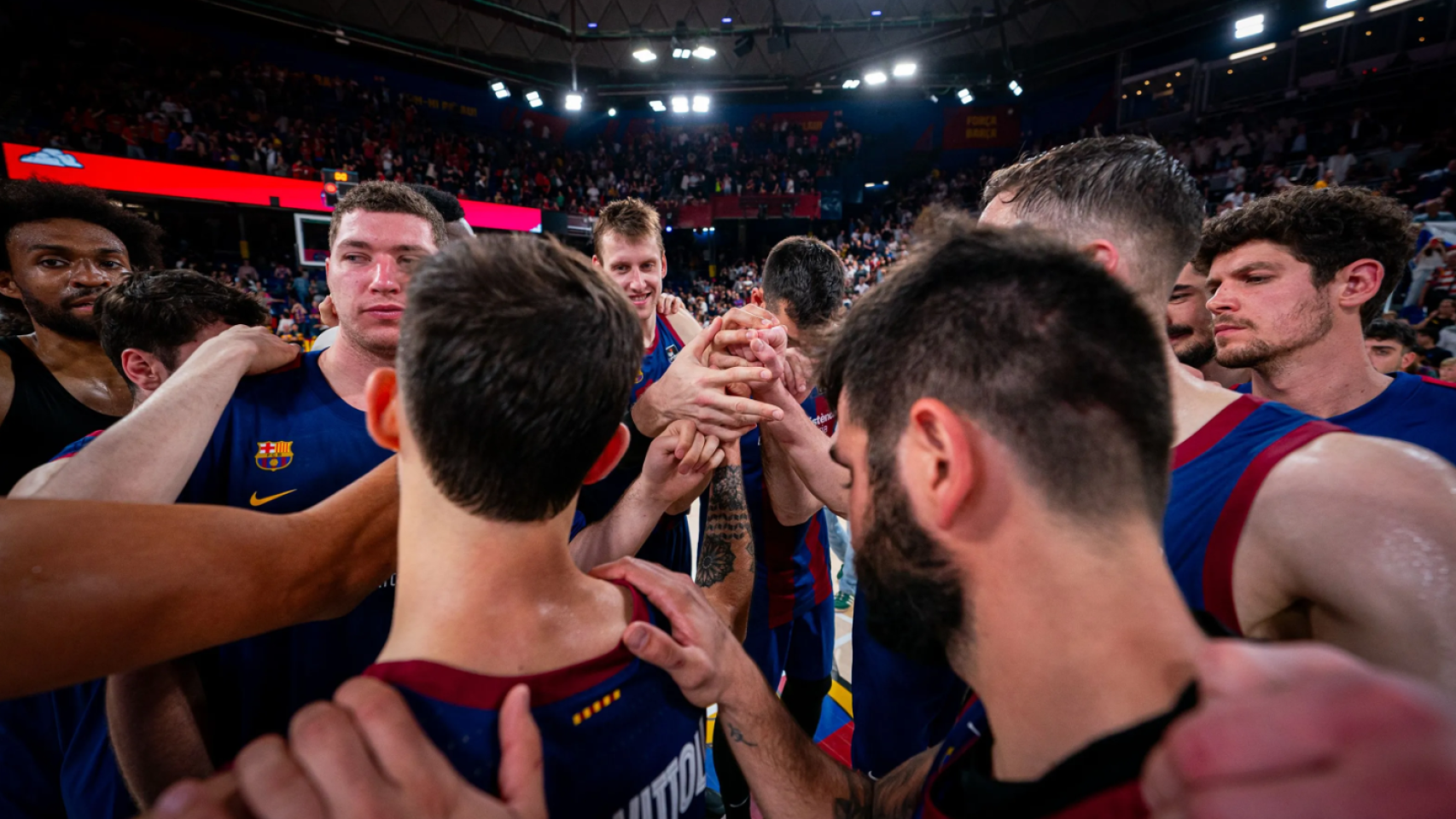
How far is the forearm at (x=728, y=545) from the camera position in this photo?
2.03 meters

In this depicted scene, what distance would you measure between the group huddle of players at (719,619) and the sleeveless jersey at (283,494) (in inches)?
0.5

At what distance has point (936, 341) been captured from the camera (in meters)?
0.95

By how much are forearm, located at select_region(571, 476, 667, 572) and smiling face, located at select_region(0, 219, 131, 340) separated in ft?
9.38

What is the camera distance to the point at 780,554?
3.18 metres

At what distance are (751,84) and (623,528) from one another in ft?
78.3

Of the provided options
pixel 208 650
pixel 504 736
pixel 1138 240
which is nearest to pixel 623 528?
pixel 504 736

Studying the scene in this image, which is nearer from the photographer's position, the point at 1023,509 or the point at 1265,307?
the point at 1023,509

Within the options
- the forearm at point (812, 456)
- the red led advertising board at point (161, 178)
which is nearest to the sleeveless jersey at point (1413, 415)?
the forearm at point (812, 456)

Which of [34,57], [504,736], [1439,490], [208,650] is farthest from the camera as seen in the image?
[34,57]

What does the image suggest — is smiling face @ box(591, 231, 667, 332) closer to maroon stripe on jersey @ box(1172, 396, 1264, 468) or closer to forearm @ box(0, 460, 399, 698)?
forearm @ box(0, 460, 399, 698)

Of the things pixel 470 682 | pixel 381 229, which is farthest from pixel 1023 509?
pixel 381 229

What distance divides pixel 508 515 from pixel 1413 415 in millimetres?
3556

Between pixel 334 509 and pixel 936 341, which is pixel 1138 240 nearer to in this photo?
pixel 936 341

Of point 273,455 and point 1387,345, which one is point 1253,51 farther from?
point 273,455
